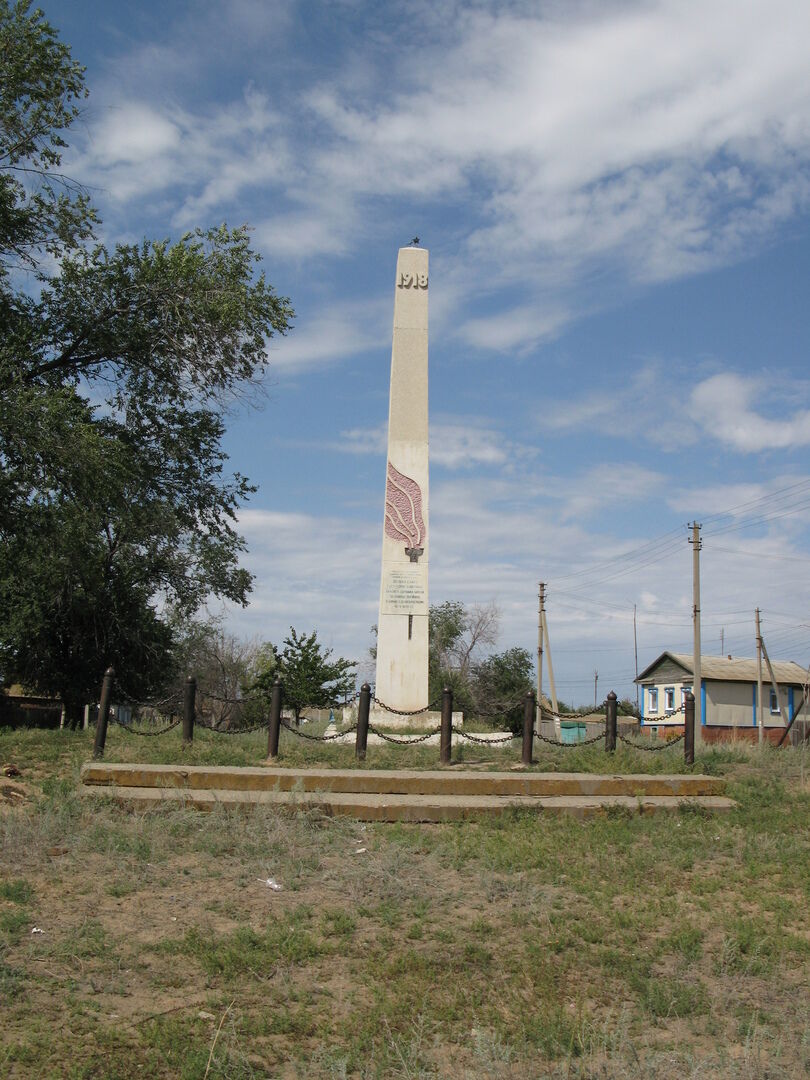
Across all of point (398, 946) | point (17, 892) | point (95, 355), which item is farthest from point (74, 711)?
point (398, 946)

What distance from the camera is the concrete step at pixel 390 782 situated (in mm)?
10523

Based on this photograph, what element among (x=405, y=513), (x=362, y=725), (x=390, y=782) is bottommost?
(x=390, y=782)

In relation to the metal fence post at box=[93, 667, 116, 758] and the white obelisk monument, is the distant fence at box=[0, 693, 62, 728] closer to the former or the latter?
the white obelisk monument

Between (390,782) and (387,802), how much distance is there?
31.1 inches

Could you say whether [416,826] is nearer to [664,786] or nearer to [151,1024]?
[664,786]

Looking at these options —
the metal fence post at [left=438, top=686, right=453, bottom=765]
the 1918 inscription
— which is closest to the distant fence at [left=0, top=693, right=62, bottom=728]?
the 1918 inscription

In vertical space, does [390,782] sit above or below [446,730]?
below

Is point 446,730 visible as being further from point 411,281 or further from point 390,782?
point 411,281

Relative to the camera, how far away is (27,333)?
16609 millimetres

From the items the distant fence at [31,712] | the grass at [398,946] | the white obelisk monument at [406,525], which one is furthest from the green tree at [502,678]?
the grass at [398,946]

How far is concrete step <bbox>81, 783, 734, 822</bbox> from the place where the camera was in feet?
31.8

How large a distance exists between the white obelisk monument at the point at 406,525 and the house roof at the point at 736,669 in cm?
2631

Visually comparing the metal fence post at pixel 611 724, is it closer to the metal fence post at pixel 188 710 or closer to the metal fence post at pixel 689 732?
the metal fence post at pixel 689 732

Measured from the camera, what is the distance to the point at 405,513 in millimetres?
18406
